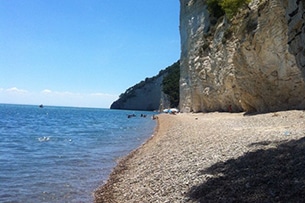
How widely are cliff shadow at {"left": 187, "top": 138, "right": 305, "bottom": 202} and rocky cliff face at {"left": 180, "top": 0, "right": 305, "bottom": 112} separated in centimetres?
223

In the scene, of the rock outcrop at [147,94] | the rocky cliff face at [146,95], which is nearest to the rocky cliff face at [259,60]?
the rock outcrop at [147,94]

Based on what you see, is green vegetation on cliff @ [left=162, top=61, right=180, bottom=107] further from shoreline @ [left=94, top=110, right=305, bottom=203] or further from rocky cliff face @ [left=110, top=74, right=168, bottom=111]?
shoreline @ [left=94, top=110, right=305, bottom=203]

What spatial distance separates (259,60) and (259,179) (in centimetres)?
1709

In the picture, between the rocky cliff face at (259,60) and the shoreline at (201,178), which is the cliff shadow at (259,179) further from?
the rocky cliff face at (259,60)

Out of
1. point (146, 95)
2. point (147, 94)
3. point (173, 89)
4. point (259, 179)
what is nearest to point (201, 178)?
point (259, 179)

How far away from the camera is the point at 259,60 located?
20984 millimetres

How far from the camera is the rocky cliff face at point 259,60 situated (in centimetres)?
820

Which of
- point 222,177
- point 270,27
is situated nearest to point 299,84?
point 270,27

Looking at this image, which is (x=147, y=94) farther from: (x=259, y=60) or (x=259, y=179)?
(x=259, y=179)

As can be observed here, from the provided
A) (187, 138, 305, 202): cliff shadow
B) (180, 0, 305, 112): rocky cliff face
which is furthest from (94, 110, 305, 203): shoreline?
(180, 0, 305, 112): rocky cliff face

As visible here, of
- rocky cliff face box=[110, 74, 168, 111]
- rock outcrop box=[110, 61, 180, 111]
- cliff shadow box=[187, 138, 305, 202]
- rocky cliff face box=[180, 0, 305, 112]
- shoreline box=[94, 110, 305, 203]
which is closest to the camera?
cliff shadow box=[187, 138, 305, 202]

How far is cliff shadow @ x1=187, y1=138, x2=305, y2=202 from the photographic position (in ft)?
15.2

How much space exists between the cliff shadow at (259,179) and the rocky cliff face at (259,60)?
2235 millimetres

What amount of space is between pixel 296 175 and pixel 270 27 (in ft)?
55.2
